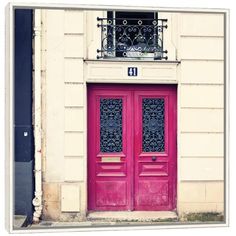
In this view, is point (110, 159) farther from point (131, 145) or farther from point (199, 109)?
point (199, 109)

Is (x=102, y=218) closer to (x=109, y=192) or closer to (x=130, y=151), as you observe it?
(x=109, y=192)

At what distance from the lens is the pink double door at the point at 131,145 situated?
20.3ft

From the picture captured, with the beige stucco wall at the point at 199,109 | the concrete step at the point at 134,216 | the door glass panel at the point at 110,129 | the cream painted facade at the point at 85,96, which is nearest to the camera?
A: the concrete step at the point at 134,216

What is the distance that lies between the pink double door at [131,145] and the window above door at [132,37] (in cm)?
47

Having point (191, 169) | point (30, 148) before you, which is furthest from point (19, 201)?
point (191, 169)

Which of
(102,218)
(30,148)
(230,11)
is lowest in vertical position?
(102,218)

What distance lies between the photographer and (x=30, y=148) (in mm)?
5891

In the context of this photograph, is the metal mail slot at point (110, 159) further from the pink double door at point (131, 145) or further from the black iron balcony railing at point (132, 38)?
the black iron balcony railing at point (132, 38)

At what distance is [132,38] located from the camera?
6066mm

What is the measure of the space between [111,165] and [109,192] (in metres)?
0.38

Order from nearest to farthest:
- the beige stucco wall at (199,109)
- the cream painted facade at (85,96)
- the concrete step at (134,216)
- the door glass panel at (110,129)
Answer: the concrete step at (134,216) → the beige stucco wall at (199,109) → the cream painted facade at (85,96) → the door glass panel at (110,129)

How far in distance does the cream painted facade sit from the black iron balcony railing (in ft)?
0.28

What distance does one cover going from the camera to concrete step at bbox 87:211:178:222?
5.64 meters

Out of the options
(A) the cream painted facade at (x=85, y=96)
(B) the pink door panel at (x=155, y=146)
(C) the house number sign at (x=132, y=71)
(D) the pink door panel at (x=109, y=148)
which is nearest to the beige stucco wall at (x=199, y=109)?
(A) the cream painted facade at (x=85, y=96)
